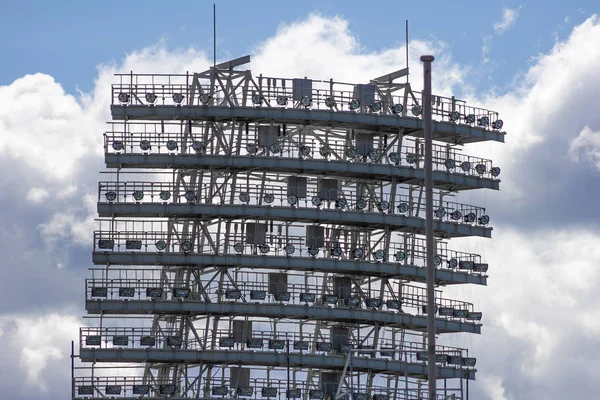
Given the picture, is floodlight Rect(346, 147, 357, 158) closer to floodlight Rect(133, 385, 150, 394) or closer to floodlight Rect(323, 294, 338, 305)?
floodlight Rect(323, 294, 338, 305)

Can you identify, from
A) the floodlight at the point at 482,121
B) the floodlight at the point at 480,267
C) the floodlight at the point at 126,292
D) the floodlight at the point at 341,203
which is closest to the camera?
the floodlight at the point at 126,292

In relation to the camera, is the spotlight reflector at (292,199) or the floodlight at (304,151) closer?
the spotlight reflector at (292,199)

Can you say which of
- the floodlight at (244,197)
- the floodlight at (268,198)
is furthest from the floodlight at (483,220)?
the floodlight at (244,197)

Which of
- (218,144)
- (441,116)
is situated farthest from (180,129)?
(441,116)

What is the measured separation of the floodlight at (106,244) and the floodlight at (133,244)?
1182 millimetres

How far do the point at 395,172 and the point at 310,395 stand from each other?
1927cm

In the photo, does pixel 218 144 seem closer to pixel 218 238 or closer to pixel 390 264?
pixel 218 238

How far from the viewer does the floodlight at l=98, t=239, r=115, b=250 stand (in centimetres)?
13362

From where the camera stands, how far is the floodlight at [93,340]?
13225cm

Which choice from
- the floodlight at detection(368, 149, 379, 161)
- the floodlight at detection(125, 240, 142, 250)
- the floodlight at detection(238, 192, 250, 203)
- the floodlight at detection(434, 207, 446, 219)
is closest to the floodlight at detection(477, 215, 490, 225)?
the floodlight at detection(434, 207, 446, 219)

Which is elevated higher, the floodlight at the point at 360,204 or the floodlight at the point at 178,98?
the floodlight at the point at 178,98

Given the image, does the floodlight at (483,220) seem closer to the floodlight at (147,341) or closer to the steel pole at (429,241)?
the floodlight at (147,341)

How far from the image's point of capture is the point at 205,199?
136 metres

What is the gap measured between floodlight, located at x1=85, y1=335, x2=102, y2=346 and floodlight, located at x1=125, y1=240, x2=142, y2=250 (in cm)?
733
